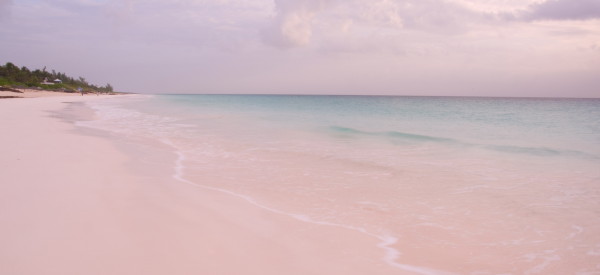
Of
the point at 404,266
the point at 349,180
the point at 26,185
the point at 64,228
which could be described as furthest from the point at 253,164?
the point at 404,266

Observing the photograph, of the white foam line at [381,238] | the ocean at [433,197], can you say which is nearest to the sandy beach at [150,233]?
the white foam line at [381,238]

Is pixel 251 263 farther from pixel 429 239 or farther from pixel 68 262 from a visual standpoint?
pixel 429 239

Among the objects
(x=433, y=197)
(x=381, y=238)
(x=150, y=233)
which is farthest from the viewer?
(x=433, y=197)

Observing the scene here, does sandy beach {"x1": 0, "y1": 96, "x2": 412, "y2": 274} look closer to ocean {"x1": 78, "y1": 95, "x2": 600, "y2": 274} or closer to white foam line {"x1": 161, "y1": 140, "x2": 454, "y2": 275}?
white foam line {"x1": 161, "y1": 140, "x2": 454, "y2": 275}

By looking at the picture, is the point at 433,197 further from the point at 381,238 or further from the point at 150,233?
the point at 150,233

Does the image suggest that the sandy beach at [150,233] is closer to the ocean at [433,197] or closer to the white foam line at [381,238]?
the white foam line at [381,238]

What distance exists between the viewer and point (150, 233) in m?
3.71

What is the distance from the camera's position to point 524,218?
4.91m

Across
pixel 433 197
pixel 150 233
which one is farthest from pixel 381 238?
pixel 150 233

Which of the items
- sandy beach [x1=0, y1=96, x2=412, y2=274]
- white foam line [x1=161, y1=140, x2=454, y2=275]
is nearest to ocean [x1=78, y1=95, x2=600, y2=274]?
white foam line [x1=161, y1=140, x2=454, y2=275]

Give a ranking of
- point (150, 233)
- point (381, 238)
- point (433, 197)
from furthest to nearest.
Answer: point (433, 197)
point (381, 238)
point (150, 233)

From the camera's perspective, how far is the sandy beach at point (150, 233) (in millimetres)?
3061

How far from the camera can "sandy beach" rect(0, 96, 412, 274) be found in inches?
120

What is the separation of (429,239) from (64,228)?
375cm
